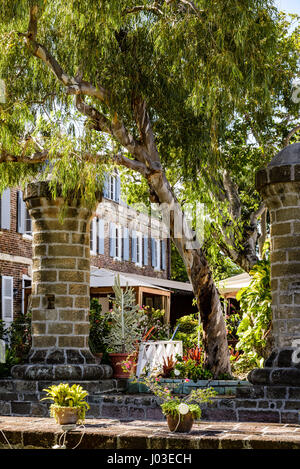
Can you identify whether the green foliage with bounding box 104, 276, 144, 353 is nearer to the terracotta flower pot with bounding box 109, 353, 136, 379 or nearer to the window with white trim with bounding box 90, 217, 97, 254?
the terracotta flower pot with bounding box 109, 353, 136, 379

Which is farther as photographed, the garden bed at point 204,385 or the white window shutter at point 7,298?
the white window shutter at point 7,298

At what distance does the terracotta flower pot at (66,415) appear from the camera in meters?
6.82

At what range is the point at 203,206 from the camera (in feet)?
35.1

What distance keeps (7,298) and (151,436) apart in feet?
46.4

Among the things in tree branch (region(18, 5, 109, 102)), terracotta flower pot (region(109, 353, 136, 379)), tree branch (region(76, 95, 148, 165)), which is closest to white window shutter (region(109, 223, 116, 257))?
terracotta flower pot (region(109, 353, 136, 379))

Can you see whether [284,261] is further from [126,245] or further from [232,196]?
[126,245]

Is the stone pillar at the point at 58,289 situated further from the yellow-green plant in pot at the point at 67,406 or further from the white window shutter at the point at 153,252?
the white window shutter at the point at 153,252

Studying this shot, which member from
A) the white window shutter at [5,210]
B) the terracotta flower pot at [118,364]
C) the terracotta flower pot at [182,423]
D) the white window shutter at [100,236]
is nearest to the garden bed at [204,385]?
the terracotta flower pot at [118,364]

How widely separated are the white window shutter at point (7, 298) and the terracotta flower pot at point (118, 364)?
9528mm

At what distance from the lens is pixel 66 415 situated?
6.82m

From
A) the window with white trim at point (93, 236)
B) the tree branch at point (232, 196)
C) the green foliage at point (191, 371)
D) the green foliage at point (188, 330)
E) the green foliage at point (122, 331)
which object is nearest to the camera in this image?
A: the green foliage at point (191, 371)

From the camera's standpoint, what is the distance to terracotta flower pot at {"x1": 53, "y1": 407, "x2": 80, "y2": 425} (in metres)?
6.82

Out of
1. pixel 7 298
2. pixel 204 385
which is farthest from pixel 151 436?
pixel 7 298

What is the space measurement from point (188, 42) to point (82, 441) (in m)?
4.73
